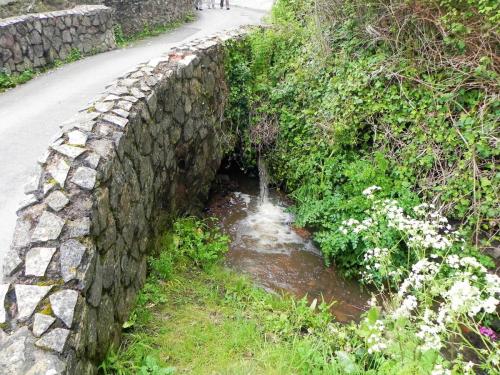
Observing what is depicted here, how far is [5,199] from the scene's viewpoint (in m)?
3.95

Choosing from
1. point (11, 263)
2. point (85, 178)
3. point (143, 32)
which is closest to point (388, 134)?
point (85, 178)

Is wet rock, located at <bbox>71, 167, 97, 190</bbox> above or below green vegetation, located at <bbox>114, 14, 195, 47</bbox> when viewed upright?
below

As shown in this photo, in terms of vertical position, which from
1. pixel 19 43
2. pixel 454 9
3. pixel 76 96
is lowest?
pixel 76 96

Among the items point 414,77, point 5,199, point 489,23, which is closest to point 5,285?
point 5,199

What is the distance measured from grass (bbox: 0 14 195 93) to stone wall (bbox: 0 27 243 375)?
3254mm

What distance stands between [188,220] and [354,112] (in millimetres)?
3012

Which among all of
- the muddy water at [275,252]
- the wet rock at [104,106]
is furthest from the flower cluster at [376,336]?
the wet rock at [104,106]

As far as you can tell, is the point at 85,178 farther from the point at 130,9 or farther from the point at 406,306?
the point at 130,9

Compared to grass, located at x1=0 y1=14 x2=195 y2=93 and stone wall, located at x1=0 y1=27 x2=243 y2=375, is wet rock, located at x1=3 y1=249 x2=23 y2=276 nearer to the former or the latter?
stone wall, located at x1=0 y1=27 x2=243 y2=375

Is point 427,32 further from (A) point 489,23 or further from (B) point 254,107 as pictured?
(B) point 254,107

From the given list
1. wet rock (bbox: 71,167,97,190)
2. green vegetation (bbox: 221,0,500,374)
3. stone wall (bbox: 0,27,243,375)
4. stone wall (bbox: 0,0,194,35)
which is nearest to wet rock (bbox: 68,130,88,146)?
stone wall (bbox: 0,27,243,375)

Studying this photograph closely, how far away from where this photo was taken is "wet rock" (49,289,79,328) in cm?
268

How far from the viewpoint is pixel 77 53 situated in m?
9.29

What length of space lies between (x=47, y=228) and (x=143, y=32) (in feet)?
36.9
